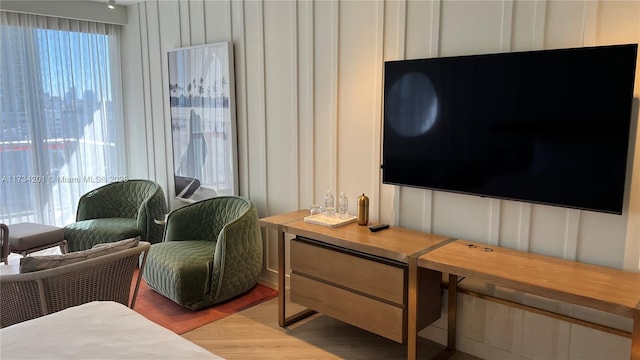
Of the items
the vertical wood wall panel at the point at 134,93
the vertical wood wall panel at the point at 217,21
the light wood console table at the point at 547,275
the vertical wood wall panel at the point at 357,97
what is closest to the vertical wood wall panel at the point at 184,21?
the vertical wood wall panel at the point at 217,21

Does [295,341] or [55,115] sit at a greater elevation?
[55,115]

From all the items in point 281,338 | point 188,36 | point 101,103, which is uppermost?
point 188,36

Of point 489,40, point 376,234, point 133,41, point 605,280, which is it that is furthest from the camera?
point 133,41

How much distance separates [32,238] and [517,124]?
372 centimetres

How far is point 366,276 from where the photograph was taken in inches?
110

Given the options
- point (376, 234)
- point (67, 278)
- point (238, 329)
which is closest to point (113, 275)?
point (67, 278)

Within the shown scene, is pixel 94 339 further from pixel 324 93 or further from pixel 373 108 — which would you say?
pixel 324 93

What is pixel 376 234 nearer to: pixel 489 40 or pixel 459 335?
pixel 459 335

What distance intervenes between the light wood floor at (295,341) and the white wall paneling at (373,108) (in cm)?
37

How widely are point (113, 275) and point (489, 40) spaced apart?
94.6 inches

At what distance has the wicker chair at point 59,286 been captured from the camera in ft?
7.89

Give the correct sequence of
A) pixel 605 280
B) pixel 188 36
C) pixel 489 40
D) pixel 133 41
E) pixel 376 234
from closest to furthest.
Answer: pixel 605 280, pixel 489 40, pixel 376 234, pixel 188 36, pixel 133 41

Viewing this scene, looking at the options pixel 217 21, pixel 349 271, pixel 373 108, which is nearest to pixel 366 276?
pixel 349 271

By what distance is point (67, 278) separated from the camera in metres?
2.47
